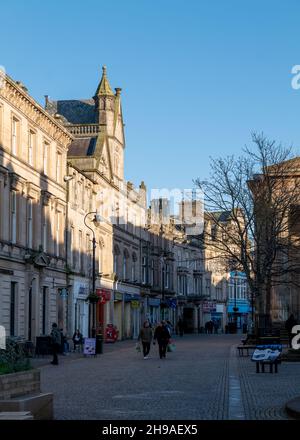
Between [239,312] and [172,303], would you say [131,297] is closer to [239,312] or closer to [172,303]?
[172,303]

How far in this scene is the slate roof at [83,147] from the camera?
196ft

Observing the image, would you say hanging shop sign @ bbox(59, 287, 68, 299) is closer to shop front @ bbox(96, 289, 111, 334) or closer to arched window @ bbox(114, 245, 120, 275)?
shop front @ bbox(96, 289, 111, 334)

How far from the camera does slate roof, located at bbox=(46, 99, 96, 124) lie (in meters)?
65.8

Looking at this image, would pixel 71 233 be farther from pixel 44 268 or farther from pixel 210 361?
pixel 210 361

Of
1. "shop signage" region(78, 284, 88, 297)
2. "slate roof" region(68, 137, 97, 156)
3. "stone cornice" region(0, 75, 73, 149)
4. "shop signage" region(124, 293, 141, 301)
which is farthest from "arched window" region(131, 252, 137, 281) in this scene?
"stone cornice" region(0, 75, 73, 149)

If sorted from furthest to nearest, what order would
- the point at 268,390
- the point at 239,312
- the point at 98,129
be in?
the point at 239,312 → the point at 98,129 → the point at 268,390

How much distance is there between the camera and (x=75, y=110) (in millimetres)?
67438

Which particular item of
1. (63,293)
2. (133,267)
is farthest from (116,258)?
(63,293)

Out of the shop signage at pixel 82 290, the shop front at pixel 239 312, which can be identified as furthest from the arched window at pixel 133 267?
the shop front at pixel 239 312

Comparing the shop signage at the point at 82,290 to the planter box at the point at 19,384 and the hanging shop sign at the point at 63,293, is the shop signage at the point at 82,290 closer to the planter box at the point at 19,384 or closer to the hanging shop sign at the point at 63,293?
the hanging shop sign at the point at 63,293

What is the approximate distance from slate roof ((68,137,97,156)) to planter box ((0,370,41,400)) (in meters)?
46.2

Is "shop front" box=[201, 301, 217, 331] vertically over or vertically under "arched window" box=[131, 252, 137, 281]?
under

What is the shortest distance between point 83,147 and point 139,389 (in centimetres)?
4151

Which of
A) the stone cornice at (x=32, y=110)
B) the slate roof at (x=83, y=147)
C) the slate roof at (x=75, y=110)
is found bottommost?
the stone cornice at (x=32, y=110)
